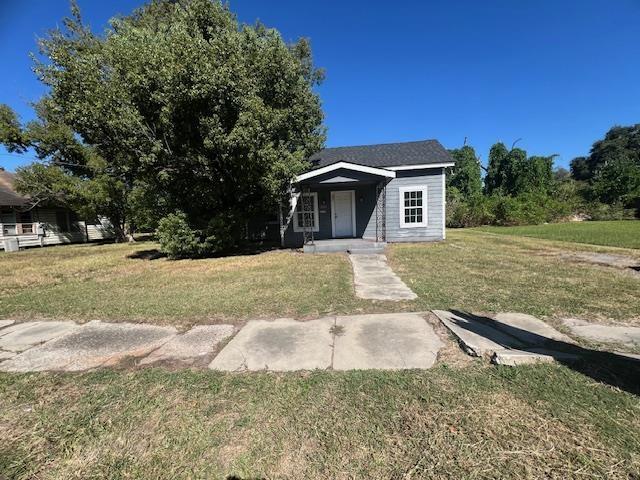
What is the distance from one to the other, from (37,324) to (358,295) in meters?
4.97

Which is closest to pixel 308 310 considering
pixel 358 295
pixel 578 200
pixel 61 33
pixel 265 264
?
pixel 358 295

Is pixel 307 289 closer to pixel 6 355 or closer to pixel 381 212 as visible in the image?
pixel 6 355

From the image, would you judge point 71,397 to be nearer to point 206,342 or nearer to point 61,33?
point 206,342

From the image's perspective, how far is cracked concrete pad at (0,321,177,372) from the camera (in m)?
3.27

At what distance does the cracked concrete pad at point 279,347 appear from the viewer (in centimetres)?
306

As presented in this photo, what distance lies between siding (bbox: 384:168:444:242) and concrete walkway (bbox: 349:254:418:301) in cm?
441

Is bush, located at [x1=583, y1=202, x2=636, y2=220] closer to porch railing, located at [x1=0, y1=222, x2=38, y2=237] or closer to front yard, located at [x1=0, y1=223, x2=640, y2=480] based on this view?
front yard, located at [x1=0, y1=223, x2=640, y2=480]

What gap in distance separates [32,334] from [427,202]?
495 inches

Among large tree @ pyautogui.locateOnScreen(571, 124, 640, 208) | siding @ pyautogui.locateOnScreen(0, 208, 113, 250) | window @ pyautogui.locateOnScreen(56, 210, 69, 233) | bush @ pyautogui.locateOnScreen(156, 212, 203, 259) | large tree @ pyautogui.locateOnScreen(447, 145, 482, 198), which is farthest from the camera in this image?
large tree @ pyautogui.locateOnScreen(447, 145, 482, 198)

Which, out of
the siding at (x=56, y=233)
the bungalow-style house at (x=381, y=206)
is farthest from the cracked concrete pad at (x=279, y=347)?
the siding at (x=56, y=233)

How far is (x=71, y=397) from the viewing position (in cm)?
265

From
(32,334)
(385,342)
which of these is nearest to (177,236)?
(32,334)

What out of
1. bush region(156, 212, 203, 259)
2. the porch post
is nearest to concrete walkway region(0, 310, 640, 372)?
bush region(156, 212, 203, 259)

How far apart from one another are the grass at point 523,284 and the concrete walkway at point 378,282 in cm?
23
